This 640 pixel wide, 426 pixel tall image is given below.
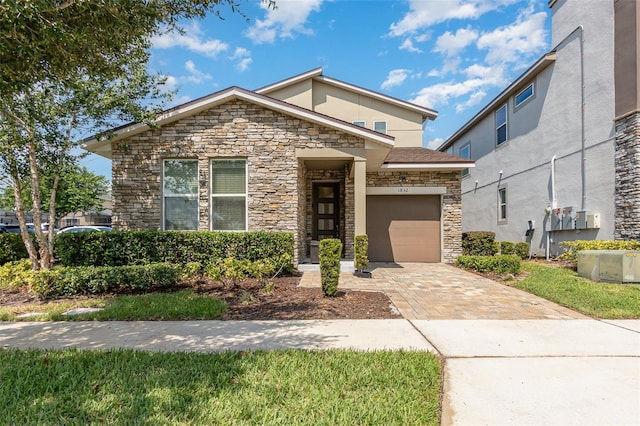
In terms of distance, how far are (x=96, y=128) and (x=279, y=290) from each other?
6472mm

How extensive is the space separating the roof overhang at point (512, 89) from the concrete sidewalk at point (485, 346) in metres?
10.8

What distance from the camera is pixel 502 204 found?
51.4 ft

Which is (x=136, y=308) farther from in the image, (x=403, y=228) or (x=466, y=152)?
(x=466, y=152)

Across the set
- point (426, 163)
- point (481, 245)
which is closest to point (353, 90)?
point (426, 163)

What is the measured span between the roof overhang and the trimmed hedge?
37.4 ft

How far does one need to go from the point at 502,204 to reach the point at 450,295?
11.0 m

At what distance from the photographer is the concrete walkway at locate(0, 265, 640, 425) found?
2.64m

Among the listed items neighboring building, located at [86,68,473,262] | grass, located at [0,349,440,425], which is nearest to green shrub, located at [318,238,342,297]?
grass, located at [0,349,440,425]

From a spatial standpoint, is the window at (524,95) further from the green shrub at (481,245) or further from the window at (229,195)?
the window at (229,195)

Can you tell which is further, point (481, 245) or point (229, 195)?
point (481, 245)

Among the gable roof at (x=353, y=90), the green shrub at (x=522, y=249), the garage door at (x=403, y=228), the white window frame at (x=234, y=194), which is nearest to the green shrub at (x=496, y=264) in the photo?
the garage door at (x=403, y=228)

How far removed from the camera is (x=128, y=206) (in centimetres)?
914

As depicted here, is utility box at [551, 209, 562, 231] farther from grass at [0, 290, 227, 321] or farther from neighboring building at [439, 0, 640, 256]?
grass at [0, 290, 227, 321]

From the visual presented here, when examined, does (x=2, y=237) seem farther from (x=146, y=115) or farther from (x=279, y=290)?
(x=279, y=290)
